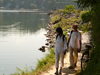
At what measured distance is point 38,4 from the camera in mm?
197125

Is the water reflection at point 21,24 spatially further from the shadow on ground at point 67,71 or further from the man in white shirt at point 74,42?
the man in white shirt at point 74,42

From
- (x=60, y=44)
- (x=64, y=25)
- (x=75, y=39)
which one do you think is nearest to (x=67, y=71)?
(x=75, y=39)

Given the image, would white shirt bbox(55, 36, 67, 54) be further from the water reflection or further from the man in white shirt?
the water reflection

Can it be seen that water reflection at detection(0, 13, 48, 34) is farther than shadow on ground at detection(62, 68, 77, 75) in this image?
Yes

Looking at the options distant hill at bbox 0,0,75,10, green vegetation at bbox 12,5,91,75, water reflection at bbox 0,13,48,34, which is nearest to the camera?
green vegetation at bbox 12,5,91,75

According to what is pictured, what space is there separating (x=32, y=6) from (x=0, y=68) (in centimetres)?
16874

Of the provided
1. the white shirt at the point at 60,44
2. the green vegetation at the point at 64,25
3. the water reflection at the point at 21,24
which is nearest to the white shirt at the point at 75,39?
the white shirt at the point at 60,44

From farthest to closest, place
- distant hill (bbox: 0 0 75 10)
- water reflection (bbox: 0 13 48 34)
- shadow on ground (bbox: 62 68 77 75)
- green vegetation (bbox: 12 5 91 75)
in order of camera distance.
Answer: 1. distant hill (bbox: 0 0 75 10)
2. water reflection (bbox: 0 13 48 34)
3. green vegetation (bbox: 12 5 91 75)
4. shadow on ground (bbox: 62 68 77 75)

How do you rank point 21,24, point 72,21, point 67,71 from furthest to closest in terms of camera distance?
point 21,24, point 72,21, point 67,71

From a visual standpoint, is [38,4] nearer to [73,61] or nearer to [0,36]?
[0,36]

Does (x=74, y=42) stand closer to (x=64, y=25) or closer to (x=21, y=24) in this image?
(x=64, y=25)

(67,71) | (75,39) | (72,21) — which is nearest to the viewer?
(75,39)

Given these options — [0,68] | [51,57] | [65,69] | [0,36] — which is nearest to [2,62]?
[0,68]

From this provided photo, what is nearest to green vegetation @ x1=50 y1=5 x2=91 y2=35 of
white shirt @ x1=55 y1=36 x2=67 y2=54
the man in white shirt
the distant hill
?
the man in white shirt
